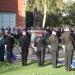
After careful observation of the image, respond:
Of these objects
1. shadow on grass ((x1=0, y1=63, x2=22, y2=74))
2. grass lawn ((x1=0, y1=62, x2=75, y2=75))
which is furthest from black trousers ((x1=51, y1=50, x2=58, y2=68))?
shadow on grass ((x1=0, y1=63, x2=22, y2=74))

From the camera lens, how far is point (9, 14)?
47875 mm

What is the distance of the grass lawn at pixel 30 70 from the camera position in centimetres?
2309

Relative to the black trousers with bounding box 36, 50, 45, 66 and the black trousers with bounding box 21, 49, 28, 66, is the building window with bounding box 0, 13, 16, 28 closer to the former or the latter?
the black trousers with bounding box 21, 49, 28, 66

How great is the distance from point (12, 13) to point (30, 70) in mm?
24286

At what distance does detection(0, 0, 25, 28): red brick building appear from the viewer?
47688 mm

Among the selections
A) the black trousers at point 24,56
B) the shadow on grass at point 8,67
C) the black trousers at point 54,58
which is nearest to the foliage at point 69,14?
the black trousers at point 24,56

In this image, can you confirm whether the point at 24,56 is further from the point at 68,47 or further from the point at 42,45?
the point at 68,47

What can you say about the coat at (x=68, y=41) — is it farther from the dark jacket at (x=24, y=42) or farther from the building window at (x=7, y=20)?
the building window at (x=7, y=20)

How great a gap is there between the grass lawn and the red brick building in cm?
2078

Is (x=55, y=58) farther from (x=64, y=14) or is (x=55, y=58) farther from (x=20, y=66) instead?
(x=64, y=14)

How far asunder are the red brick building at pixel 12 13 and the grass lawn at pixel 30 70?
20.8 metres

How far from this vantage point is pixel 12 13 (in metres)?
48.0

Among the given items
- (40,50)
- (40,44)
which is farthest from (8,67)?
(40,44)

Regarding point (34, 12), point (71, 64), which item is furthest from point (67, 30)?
point (34, 12)
